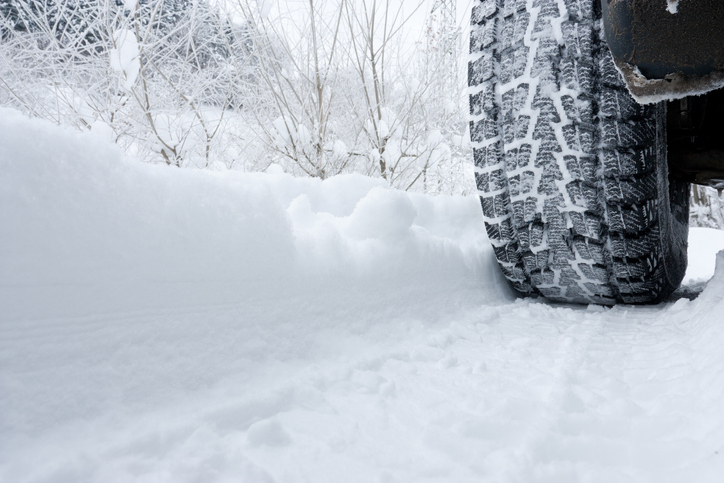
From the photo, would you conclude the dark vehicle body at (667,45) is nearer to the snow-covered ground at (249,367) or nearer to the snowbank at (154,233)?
the snow-covered ground at (249,367)

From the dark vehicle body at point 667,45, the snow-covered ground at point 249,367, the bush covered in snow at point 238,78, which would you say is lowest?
the snow-covered ground at point 249,367

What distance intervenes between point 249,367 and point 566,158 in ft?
2.74

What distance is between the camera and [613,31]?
1.90 ft

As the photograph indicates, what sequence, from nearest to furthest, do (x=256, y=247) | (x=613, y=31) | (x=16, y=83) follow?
1. (x=613, y=31)
2. (x=256, y=247)
3. (x=16, y=83)

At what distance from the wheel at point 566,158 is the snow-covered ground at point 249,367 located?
24 centimetres

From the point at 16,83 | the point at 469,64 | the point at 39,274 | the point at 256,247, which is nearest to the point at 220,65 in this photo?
A: the point at 16,83

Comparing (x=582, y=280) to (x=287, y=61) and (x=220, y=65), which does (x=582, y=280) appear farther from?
(x=220, y=65)

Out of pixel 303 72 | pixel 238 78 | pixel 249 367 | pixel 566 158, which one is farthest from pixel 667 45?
pixel 238 78

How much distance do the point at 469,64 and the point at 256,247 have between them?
2.67ft

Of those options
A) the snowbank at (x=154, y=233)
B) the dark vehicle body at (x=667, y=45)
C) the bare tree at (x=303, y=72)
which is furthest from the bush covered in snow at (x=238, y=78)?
the dark vehicle body at (x=667, y=45)

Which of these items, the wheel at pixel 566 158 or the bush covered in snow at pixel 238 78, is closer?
the wheel at pixel 566 158

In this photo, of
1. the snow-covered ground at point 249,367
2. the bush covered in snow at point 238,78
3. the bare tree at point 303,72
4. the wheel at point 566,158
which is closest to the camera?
the snow-covered ground at point 249,367

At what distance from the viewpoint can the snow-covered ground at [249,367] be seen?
419 millimetres

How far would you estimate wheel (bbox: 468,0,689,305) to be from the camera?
94cm
